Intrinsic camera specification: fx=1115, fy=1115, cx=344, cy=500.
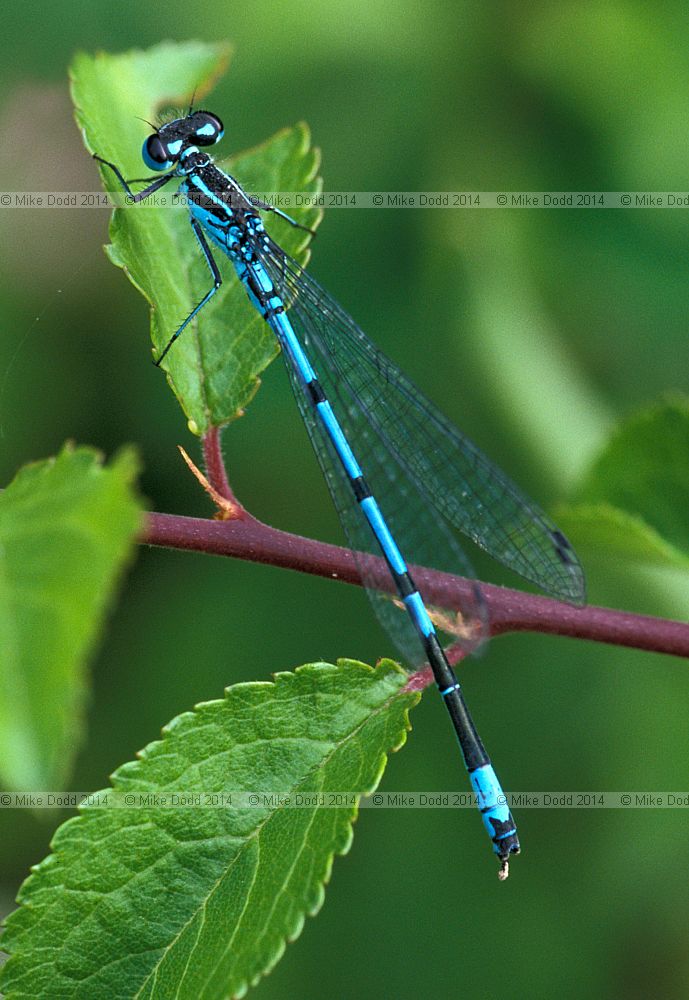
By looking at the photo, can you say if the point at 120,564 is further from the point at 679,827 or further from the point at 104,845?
the point at 679,827

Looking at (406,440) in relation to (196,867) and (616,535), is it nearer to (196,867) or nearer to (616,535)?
(616,535)

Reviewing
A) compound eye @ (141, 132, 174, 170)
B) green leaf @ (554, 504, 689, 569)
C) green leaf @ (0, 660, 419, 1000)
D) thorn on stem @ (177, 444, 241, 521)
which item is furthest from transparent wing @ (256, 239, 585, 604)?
green leaf @ (0, 660, 419, 1000)

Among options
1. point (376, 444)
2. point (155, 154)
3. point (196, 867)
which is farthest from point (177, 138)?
point (196, 867)

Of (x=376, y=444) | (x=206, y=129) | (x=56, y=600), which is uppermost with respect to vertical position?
(x=206, y=129)

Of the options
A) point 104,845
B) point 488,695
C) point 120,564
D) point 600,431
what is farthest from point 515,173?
point 120,564

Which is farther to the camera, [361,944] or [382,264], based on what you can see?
[382,264]

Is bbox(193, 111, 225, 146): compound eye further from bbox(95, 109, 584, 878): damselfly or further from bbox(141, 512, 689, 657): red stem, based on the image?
bbox(141, 512, 689, 657): red stem

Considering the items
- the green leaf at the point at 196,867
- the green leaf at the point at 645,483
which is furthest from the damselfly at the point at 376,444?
the green leaf at the point at 196,867
